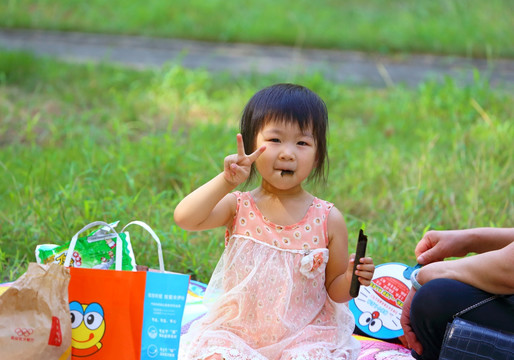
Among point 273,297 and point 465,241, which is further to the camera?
point 465,241

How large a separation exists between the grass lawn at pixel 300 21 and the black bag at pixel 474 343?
211 inches

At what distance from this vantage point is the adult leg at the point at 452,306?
7.51 feet

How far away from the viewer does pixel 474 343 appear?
7.24ft

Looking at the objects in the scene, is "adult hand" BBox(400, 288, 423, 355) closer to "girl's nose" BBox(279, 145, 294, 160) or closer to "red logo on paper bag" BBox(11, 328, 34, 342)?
"girl's nose" BBox(279, 145, 294, 160)

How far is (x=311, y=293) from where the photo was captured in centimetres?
242

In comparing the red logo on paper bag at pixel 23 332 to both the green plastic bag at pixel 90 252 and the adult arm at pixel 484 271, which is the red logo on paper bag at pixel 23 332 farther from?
the adult arm at pixel 484 271

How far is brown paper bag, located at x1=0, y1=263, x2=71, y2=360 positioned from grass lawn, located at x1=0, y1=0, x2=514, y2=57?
229 inches

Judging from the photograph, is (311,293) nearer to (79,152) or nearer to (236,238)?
(236,238)

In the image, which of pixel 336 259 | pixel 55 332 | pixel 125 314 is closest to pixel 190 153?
pixel 336 259

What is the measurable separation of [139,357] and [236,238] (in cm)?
50

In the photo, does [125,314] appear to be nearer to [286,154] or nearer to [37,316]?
[37,316]

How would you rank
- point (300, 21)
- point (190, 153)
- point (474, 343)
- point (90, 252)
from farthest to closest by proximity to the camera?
point (300, 21)
point (190, 153)
point (90, 252)
point (474, 343)

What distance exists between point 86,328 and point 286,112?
0.92m

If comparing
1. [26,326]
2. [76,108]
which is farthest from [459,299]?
[76,108]
